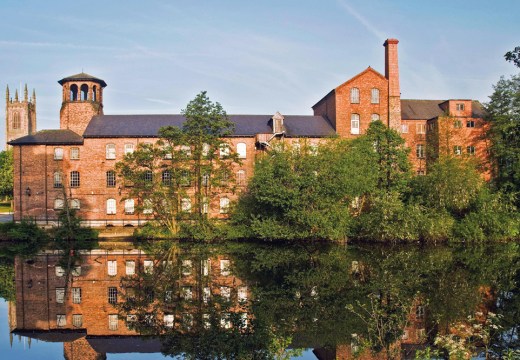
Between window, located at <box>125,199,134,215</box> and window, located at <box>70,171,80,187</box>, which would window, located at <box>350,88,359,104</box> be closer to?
window, located at <box>125,199,134,215</box>

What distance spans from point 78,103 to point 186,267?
980 inches

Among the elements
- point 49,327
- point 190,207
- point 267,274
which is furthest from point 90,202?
point 49,327

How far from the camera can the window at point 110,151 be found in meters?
40.7

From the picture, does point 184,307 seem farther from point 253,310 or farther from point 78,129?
point 78,129

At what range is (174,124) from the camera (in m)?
42.5

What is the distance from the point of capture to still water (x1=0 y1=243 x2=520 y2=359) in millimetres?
11227

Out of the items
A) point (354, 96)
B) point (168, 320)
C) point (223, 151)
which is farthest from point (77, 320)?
point (354, 96)

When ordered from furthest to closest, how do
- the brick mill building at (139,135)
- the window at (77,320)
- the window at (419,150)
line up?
the window at (419,150) → the brick mill building at (139,135) → the window at (77,320)

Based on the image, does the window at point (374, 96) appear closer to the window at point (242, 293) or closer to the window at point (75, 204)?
the window at point (75, 204)

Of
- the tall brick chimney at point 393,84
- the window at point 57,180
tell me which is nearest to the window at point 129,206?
the window at point 57,180

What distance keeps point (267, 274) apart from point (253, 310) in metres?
6.36

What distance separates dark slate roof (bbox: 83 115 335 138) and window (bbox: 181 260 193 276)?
18560 mm

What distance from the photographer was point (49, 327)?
14.1 m

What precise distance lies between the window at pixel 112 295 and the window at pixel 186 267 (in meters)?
3.37
